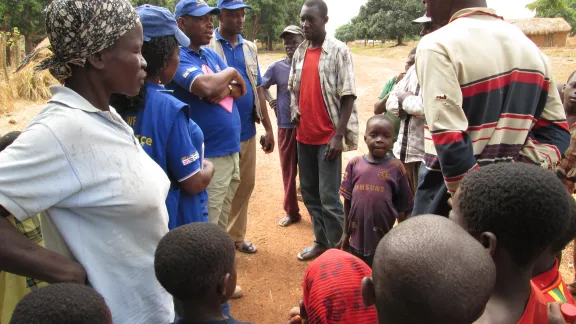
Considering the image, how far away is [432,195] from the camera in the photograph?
2152 millimetres

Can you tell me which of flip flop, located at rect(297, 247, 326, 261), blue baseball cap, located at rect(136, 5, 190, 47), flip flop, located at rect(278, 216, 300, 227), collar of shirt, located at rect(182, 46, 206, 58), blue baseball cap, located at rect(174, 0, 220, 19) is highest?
blue baseball cap, located at rect(174, 0, 220, 19)

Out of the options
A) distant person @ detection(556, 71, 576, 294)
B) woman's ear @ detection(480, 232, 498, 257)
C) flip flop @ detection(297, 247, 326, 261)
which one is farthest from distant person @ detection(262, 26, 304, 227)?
woman's ear @ detection(480, 232, 498, 257)

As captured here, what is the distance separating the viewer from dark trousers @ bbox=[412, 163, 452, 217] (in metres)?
2.05

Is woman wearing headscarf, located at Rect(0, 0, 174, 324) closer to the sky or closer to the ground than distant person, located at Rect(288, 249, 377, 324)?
closer to the sky

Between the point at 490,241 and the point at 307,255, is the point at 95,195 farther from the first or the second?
the point at 307,255

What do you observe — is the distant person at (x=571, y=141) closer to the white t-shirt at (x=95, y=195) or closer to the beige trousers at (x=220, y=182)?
the beige trousers at (x=220, y=182)

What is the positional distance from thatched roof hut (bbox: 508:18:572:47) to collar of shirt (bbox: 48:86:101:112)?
32.8 metres

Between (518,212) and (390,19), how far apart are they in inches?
1567

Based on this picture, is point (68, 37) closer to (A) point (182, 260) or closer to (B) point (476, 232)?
(A) point (182, 260)

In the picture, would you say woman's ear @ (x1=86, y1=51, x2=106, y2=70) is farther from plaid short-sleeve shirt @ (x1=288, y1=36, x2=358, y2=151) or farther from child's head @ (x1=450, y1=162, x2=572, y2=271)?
plaid short-sleeve shirt @ (x1=288, y1=36, x2=358, y2=151)

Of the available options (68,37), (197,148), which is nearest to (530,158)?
(197,148)

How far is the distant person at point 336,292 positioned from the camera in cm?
151

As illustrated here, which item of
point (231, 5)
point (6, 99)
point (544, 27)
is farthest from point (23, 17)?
point (544, 27)

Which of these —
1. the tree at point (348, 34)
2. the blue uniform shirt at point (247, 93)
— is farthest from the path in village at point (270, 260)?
the tree at point (348, 34)
